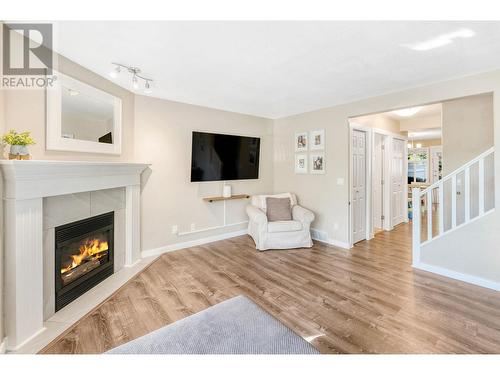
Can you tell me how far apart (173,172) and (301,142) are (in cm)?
245

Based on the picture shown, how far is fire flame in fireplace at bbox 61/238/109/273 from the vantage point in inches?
95.1

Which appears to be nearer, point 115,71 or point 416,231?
point 115,71

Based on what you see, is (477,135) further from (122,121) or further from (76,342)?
(76,342)

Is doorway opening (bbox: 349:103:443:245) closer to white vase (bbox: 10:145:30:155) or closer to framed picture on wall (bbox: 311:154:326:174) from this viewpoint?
framed picture on wall (bbox: 311:154:326:174)

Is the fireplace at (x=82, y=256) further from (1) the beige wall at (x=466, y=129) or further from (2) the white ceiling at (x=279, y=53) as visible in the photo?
(1) the beige wall at (x=466, y=129)

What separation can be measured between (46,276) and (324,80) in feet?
11.6

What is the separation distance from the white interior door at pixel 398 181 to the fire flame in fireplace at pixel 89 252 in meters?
5.49

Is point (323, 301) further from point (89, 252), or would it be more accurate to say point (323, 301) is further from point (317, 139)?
point (317, 139)

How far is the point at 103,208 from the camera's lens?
9.00 feet

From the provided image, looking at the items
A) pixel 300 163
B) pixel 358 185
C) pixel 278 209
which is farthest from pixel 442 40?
pixel 278 209

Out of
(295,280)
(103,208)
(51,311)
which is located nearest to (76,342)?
(51,311)

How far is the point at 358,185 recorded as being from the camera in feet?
13.9

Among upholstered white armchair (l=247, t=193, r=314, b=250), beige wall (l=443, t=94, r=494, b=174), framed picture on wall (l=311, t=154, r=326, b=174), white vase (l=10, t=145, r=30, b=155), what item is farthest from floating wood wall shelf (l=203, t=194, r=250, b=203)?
beige wall (l=443, t=94, r=494, b=174)
